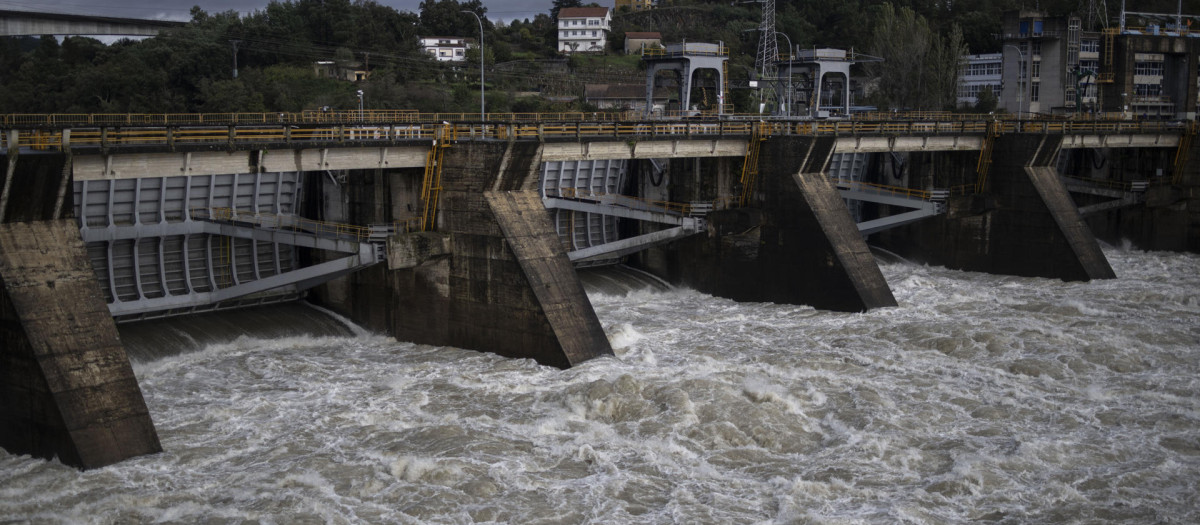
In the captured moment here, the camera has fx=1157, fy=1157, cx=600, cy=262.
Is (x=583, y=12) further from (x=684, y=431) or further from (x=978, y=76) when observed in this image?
(x=684, y=431)

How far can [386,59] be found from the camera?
79.9 metres

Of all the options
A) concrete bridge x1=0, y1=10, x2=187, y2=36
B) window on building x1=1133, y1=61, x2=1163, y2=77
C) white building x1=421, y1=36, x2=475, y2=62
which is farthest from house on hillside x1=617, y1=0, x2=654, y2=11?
concrete bridge x1=0, y1=10, x2=187, y2=36

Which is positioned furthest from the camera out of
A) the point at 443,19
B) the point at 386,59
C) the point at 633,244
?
the point at 443,19

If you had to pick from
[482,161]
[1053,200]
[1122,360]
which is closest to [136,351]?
[482,161]

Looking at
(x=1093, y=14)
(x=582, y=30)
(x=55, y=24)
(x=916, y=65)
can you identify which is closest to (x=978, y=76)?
(x=1093, y=14)

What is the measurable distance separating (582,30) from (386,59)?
33408 millimetres

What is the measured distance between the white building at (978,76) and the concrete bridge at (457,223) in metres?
33.5

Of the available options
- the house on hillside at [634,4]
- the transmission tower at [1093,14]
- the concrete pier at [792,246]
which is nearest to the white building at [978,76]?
the transmission tower at [1093,14]

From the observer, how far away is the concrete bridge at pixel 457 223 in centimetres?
2173

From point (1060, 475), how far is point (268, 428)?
15257 millimetres

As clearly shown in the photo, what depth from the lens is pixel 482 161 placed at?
3058 cm

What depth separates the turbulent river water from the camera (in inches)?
771

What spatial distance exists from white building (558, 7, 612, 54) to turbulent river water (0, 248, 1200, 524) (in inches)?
3029

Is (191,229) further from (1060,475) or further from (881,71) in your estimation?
(881,71)
